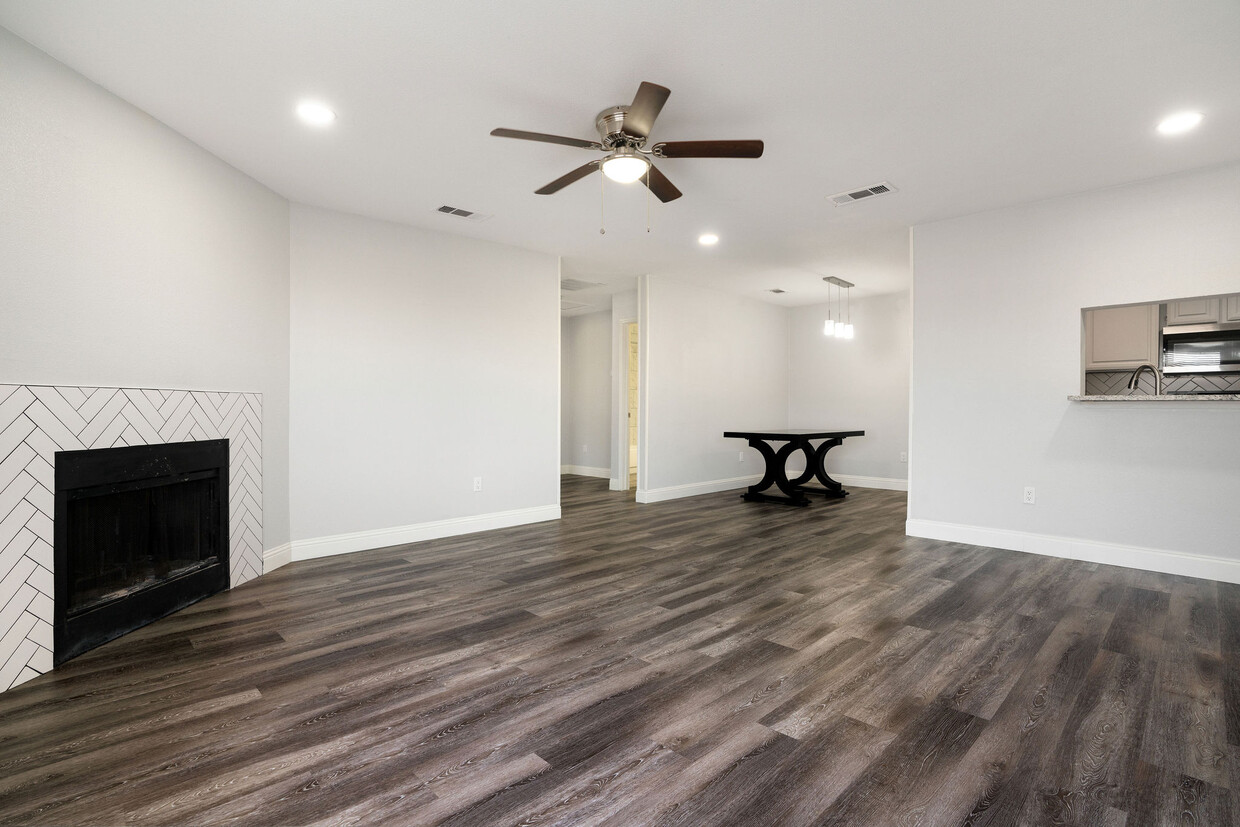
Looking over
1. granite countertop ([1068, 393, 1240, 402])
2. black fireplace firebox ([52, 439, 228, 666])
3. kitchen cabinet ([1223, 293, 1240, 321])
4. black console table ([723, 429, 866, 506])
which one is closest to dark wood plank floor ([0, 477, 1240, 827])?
black fireplace firebox ([52, 439, 228, 666])

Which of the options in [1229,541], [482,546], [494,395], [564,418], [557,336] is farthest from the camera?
[564,418]

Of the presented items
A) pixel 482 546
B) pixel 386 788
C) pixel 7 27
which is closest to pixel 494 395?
pixel 482 546

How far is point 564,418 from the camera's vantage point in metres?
8.72

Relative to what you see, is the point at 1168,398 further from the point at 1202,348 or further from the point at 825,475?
the point at 825,475

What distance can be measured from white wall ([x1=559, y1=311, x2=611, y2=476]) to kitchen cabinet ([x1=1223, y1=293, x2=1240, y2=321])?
20.3 feet

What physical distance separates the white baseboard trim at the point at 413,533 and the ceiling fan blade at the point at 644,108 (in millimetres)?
3296

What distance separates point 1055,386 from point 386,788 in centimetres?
453

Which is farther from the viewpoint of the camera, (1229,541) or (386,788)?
(1229,541)

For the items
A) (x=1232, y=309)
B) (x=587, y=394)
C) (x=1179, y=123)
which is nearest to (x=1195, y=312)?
(x=1232, y=309)

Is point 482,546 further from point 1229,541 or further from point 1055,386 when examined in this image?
point 1229,541

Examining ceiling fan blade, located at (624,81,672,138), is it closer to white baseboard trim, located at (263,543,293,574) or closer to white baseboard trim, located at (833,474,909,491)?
white baseboard trim, located at (263,543,293,574)

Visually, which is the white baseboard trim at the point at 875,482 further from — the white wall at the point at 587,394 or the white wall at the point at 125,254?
the white wall at the point at 125,254

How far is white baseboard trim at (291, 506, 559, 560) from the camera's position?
404 centimetres

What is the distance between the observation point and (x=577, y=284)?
22.0 feet
